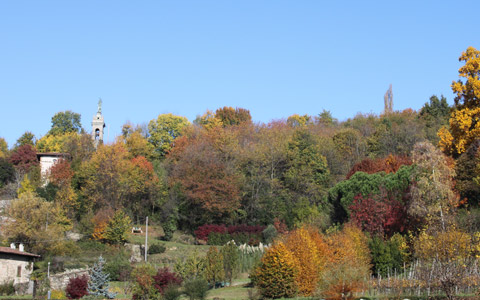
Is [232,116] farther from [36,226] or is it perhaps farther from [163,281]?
[163,281]

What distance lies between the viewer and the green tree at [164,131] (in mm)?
72438

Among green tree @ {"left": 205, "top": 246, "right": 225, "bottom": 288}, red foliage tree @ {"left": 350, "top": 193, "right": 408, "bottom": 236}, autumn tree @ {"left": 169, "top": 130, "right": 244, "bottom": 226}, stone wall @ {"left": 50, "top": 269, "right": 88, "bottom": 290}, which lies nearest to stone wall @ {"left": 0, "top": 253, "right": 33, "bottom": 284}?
stone wall @ {"left": 50, "top": 269, "right": 88, "bottom": 290}

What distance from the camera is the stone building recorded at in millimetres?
36094

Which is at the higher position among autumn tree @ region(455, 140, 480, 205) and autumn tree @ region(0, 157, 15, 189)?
autumn tree @ region(0, 157, 15, 189)

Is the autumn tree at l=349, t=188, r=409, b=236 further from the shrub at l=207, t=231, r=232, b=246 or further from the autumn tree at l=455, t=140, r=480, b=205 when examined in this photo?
the shrub at l=207, t=231, r=232, b=246

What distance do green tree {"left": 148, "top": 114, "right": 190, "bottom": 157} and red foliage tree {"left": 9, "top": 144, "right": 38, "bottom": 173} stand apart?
49.1 ft

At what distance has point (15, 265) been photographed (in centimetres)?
3703

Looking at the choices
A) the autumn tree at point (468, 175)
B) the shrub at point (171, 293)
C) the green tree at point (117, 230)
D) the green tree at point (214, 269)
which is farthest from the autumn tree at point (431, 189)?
the green tree at point (117, 230)

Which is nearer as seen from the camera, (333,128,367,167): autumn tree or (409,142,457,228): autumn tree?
(409,142,457,228): autumn tree

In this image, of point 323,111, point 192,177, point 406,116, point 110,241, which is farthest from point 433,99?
point 110,241

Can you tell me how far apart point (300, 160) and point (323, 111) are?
30.1 meters

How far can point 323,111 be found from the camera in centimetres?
8406

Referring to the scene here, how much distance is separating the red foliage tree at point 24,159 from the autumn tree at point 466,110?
152 feet

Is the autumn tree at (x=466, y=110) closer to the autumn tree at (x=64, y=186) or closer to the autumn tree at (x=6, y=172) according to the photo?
the autumn tree at (x=64, y=186)
